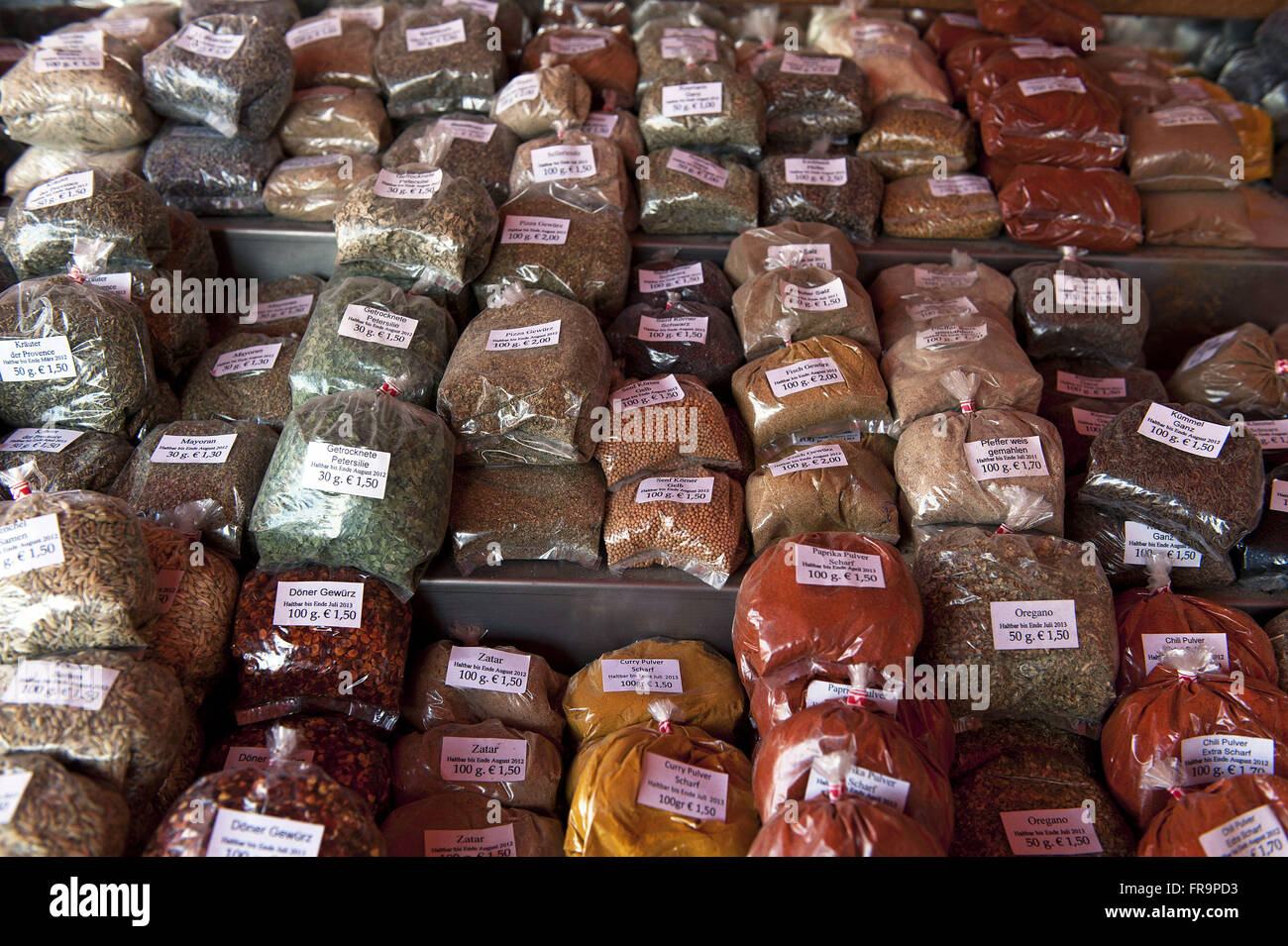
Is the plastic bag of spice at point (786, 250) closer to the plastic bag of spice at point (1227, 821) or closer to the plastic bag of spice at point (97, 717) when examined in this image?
the plastic bag of spice at point (1227, 821)

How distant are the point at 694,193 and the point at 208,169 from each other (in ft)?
3.90

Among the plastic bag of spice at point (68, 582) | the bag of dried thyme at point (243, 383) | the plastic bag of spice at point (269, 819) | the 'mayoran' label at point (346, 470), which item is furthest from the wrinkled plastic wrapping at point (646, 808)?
the bag of dried thyme at point (243, 383)

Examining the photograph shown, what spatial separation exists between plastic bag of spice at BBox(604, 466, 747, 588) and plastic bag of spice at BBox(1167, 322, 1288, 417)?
1.05 m

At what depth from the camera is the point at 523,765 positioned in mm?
1443

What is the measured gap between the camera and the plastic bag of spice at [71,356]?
5.15 ft

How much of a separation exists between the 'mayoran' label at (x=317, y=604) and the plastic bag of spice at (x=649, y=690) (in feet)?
1.34

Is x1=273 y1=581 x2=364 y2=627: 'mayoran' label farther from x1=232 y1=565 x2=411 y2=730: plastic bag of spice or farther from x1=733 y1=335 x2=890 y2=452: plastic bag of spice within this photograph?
x1=733 y1=335 x2=890 y2=452: plastic bag of spice

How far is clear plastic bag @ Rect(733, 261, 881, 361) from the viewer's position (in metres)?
1.82

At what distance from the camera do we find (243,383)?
5.99ft

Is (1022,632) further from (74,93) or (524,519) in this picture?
(74,93)
